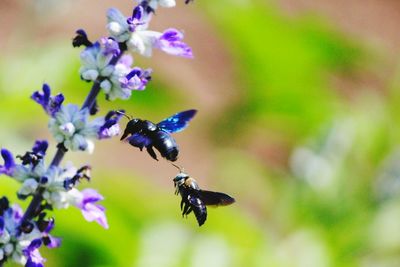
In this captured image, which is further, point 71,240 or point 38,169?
point 71,240

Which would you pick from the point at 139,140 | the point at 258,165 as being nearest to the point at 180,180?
the point at 139,140

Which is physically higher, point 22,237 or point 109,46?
point 109,46

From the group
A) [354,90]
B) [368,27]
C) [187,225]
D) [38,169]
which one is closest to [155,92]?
[187,225]

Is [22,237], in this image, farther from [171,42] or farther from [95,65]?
[171,42]

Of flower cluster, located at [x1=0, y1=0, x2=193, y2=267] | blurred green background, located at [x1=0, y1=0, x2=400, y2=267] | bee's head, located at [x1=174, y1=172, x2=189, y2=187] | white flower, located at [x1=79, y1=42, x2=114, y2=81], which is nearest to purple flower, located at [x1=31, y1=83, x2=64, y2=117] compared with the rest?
flower cluster, located at [x1=0, y1=0, x2=193, y2=267]

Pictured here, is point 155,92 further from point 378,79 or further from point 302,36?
point 378,79
